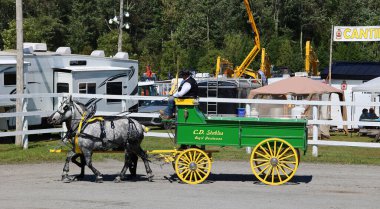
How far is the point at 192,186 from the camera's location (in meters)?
14.6

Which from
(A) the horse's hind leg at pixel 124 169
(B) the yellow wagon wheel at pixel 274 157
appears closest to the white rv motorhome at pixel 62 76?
(A) the horse's hind leg at pixel 124 169

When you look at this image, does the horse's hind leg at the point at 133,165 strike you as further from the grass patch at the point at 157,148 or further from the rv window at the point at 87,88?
the rv window at the point at 87,88

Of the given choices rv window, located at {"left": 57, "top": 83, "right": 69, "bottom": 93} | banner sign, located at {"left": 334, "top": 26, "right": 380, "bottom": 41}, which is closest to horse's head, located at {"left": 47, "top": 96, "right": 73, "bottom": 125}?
rv window, located at {"left": 57, "top": 83, "right": 69, "bottom": 93}

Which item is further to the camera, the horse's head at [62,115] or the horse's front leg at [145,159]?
the horse's front leg at [145,159]

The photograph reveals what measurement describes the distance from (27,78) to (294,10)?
Result: 5663 centimetres

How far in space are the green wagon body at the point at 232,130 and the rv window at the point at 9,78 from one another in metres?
Answer: 12.5

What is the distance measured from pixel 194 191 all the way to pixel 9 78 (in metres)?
13.8

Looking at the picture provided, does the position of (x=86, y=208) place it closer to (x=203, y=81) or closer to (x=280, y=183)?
(x=280, y=183)

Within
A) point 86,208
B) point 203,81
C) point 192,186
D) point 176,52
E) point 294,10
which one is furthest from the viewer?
point 294,10

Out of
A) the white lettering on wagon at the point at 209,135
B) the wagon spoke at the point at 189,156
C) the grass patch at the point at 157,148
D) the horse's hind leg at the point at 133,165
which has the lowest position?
the grass patch at the point at 157,148

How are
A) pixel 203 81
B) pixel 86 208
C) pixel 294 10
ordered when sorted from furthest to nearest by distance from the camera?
pixel 294 10, pixel 203 81, pixel 86 208

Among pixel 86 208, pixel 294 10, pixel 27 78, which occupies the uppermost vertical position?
pixel 294 10

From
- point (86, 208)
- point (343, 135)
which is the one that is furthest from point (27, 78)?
point (86, 208)

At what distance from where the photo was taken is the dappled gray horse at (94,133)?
586 inches
